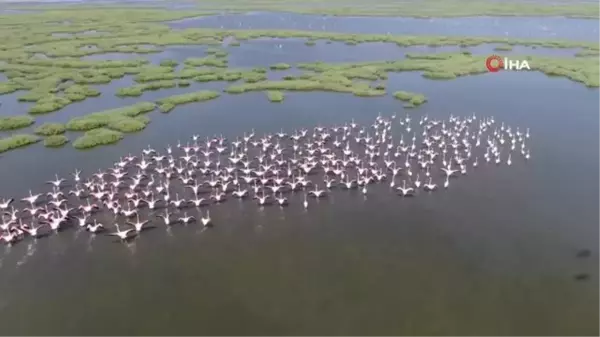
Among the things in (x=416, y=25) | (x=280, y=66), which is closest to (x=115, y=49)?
(x=280, y=66)

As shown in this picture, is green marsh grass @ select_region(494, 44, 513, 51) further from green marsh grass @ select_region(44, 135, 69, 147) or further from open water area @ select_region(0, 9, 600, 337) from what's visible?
green marsh grass @ select_region(44, 135, 69, 147)

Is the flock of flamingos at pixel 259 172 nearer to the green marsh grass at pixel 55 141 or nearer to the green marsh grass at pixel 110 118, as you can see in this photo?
the green marsh grass at pixel 55 141

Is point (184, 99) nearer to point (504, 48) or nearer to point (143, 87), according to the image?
point (143, 87)

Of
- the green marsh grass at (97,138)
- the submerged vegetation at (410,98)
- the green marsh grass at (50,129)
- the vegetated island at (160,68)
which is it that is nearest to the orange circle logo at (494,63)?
the vegetated island at (160,68)

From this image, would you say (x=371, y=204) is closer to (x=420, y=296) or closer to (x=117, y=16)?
(x=420, y=296)

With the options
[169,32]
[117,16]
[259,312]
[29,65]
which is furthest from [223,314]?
[117,16]

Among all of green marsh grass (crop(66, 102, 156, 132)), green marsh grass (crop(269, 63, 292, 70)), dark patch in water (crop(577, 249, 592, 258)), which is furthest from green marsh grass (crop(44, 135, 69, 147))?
dark patch in water (crop(577, 249, 592, 258))
